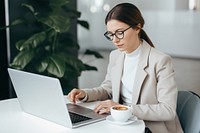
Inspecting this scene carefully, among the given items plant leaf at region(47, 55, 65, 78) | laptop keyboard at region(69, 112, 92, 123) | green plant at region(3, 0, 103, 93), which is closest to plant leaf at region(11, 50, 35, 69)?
green plant at region(3, 0, 103, 93)

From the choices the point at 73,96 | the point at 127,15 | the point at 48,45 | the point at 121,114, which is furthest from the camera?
the point at 48,45

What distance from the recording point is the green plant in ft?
9.93

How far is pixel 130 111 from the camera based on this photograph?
156cm

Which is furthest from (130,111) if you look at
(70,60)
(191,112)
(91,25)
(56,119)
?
(91,25)

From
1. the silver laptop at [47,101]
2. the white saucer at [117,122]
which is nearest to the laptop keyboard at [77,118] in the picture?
the silver laptop at [47,101]

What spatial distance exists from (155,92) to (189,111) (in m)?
0.22

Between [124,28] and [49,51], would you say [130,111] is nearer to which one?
[124,28]

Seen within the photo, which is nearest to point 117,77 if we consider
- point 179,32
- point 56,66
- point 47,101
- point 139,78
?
point 139,78

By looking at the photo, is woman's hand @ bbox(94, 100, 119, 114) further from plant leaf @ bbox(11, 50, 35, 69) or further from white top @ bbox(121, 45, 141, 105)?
plant leaf @ bbox(11, 50, 35, 69)

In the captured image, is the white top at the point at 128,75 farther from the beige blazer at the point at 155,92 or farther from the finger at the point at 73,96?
the finger at the point at 73,96

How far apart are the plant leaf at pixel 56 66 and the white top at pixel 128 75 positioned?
3.48ft

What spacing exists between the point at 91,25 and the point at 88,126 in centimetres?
283

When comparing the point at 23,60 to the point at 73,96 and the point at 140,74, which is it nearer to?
the point at 73,96

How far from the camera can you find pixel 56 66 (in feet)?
9.91
